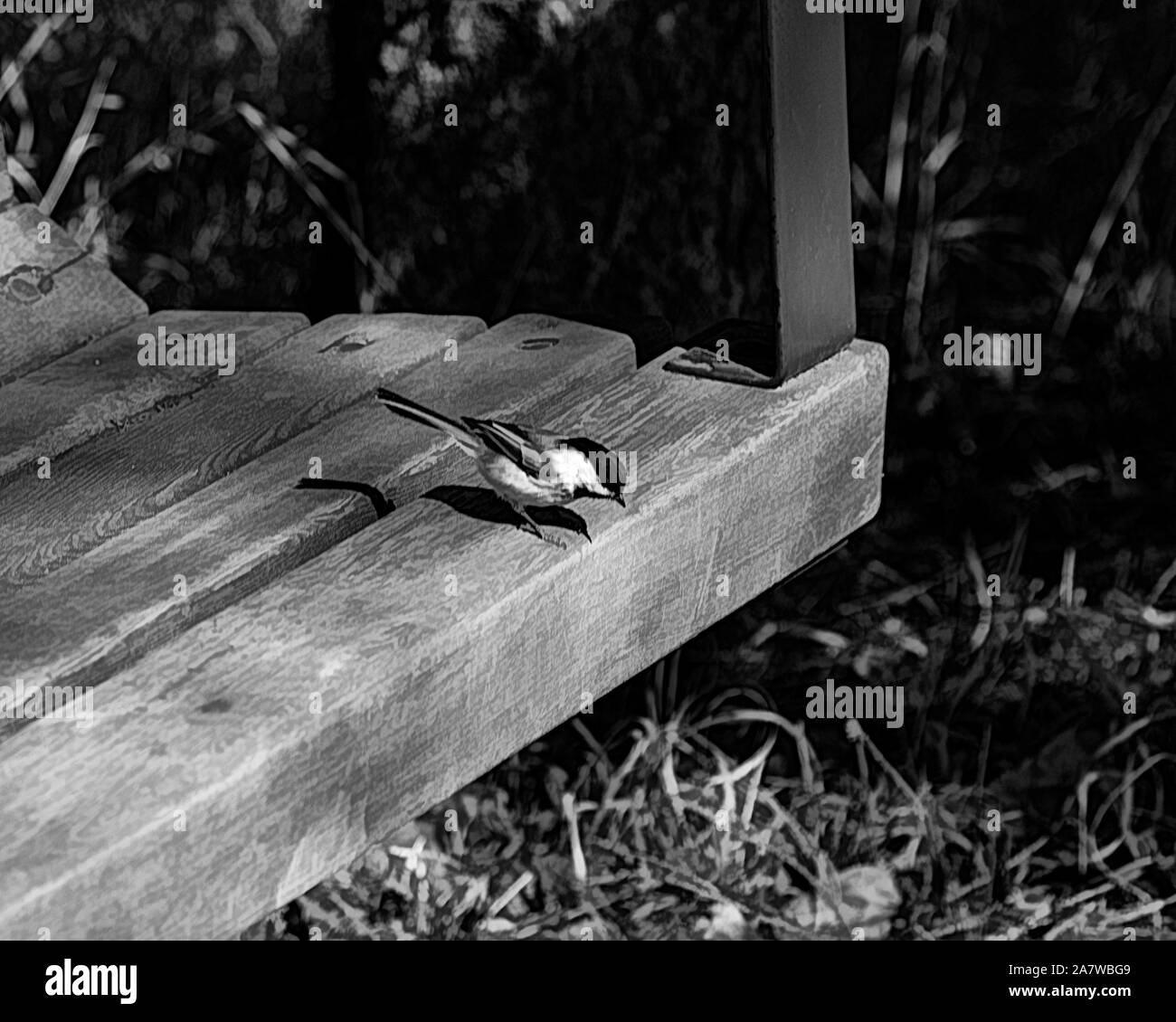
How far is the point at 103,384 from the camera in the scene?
6.85 feet

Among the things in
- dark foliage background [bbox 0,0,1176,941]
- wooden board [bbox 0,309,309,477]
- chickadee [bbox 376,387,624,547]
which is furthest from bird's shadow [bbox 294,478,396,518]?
dark foliage background [bbox 0,0,1176,941]

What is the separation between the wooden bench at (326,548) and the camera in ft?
4.02

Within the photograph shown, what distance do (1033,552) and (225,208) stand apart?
1.66 m

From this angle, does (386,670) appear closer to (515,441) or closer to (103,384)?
(515,441)

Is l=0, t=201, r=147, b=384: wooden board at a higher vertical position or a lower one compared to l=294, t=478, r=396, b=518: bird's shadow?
higher

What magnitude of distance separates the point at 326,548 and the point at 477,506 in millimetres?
149

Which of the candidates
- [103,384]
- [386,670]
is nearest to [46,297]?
[103,384]

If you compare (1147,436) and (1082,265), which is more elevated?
(1082,265)

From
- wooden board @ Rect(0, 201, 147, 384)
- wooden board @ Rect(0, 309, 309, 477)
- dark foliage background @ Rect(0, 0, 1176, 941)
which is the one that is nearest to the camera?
wooden board @ Rect(0, 309, 309, 477)

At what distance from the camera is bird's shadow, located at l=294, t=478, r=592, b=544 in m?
1.56

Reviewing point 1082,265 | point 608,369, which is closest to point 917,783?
point 1082,265

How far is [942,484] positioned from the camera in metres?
3.38

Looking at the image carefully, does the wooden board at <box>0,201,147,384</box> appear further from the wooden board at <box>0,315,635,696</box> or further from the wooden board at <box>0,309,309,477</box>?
the wooden board at <box>0,315,635,696</box>

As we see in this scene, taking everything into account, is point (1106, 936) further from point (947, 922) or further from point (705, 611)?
point (705, 611)
